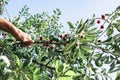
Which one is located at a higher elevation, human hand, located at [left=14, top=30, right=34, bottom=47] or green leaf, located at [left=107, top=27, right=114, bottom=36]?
green leaf, located at [left=107, top=27, right=114, bottom=36]

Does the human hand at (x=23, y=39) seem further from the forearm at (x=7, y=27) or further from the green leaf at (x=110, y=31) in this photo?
the green leaf at (x=110, y=31)

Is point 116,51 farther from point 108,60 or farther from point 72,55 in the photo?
point 72,55

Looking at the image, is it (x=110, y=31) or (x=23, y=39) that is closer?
(x=23, y=39)

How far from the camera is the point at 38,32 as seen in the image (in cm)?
1325

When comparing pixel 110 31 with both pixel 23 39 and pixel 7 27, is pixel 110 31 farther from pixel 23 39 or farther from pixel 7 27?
pixel 7 27

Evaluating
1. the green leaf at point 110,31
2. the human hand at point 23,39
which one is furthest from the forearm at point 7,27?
the green leaf at point 110,31

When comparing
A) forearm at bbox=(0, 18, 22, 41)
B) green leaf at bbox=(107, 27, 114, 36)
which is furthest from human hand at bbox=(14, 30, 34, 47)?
green leaf at bbox=(107, 27, 114, 36)

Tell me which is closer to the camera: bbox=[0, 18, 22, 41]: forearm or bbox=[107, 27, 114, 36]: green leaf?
bbox=[0, 18, 22, 41]: forearm

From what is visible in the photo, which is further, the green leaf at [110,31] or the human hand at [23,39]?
the green leaf at [110,31]

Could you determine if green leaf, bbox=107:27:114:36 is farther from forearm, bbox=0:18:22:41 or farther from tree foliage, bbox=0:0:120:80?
forearm, bbox=0:18:22:41

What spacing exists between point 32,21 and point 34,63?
12618 mm

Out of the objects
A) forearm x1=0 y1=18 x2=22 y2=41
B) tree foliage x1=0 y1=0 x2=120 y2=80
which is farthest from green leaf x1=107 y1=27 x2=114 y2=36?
forearm x1=0 y1=18 x2=22 y2=41

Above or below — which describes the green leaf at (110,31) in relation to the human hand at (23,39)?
above

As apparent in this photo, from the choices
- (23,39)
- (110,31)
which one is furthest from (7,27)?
(110,31)
